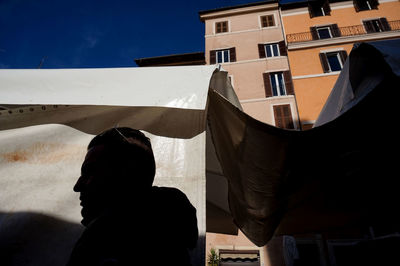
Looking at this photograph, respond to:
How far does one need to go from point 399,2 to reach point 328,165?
1831 cm

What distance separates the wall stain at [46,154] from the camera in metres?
1.05

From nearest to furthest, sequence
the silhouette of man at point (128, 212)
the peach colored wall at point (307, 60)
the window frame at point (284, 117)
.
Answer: the silhouette of man at point (128, 212), the window frame at point (284, 117), the peach colored wall at point (307, 60)

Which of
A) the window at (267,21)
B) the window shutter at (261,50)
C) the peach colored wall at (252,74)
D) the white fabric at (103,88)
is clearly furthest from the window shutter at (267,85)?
the white fabric at (103,88)

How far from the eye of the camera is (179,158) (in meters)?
1.14

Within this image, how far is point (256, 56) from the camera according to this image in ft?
42.9

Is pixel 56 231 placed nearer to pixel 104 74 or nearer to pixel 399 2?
pixel 104 74

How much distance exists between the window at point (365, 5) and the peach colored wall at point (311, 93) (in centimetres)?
633

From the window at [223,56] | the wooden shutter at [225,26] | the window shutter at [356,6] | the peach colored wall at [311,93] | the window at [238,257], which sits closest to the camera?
the window at [238,257]

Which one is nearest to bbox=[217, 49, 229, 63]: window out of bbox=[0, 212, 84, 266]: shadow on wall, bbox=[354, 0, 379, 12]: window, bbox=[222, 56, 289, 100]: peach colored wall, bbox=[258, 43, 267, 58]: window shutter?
bbox=[222, 56, 289, 100]: peach colored wall

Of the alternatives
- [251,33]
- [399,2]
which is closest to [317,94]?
[251,33]

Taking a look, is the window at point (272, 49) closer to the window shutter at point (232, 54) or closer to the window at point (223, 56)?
the window shutter at point (232, 54)

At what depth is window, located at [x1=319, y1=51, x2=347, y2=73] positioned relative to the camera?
11539mm

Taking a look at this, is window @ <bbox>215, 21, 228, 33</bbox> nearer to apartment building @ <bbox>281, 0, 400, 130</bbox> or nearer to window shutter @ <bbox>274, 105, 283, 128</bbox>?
apartment building @ <bbox>281, 0, 400, 130</bbox>

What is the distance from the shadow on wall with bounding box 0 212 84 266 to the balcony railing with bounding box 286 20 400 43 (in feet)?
48.9
